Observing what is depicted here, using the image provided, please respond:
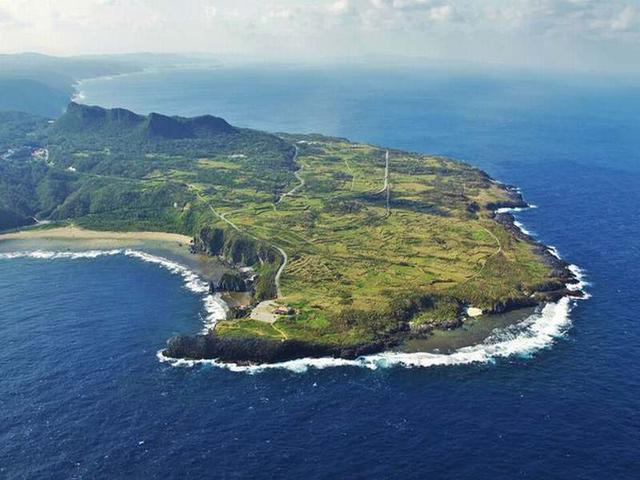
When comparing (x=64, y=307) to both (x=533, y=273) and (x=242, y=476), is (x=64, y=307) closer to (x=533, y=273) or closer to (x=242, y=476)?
(x=242, y=476)

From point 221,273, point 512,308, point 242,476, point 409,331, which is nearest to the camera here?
point 242,476

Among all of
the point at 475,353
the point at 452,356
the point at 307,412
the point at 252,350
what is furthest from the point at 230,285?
the point at 475,353

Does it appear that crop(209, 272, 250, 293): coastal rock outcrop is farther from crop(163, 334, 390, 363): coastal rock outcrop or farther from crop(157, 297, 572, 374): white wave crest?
crop(157, 297, 572, 374): white wave crest

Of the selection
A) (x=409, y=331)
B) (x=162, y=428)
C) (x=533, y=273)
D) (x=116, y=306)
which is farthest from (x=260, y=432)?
(x=533, y=273)

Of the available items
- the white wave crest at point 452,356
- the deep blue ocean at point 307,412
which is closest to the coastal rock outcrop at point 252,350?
the white wave crest at point 452,356

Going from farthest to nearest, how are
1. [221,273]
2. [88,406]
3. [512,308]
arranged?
[221,273]
[512,308]
[88,406]

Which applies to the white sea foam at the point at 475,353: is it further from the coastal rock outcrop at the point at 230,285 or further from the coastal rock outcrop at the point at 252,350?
the coastal rock outcrop at the point at 230,285

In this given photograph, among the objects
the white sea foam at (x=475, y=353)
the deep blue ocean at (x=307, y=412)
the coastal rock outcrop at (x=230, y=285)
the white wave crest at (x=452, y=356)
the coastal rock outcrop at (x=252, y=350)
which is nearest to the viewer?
the deep blue ocean at (x=307, y=412)

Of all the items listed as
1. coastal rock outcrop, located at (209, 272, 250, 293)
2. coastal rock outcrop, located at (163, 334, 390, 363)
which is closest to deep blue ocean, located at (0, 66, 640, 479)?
coastal rock outcrop, located at (163, 334, 390, 363)
